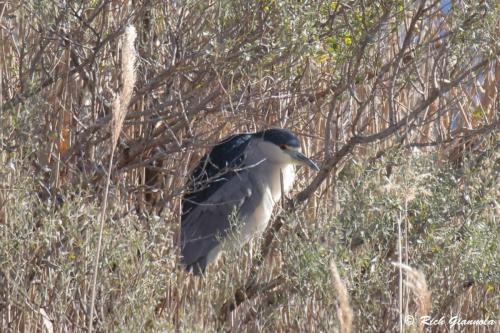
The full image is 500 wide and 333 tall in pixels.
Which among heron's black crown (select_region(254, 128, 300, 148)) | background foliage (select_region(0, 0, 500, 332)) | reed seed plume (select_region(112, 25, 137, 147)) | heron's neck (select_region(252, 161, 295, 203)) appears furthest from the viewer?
heron's neck (select_region(252, 161, 295, 203))

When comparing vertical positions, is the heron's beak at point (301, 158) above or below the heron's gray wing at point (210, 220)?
above

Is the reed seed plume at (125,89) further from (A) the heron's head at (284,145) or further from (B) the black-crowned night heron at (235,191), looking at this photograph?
(A) the heron's head at (284,145)

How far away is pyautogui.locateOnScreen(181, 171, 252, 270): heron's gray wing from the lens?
14.6ft

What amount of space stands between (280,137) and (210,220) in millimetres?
518

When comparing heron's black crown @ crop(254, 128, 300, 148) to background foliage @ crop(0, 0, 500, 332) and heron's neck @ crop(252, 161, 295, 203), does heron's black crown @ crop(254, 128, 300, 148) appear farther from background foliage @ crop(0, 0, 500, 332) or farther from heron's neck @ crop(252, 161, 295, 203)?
heron's neck @ crop(252, 161, 295, 203)

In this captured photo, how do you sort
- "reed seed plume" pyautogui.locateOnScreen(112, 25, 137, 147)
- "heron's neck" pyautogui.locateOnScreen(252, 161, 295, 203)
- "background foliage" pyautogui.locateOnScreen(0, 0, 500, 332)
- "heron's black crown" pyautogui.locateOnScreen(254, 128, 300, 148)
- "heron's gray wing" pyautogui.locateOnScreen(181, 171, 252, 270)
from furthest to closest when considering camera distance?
"heron's neck" pyautogui.locateOnScreen(252, 161, 295, 203) → "heron's gray wing" pyautogui.locateOnScreen(181, 171, 252, 270) → "heron's black crown" pyautogui.locateOnScreen(254, 128, 300, 148) → "background foliage" pyautogui.locateOnScreen(0, 0, 500, 332) → "reed seed plume" pyautogui.locateOnScreen(112, 25, 137, 147)

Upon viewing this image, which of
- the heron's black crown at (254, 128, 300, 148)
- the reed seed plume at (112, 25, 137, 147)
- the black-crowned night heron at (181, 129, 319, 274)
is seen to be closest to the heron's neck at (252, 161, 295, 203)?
the black-crowned night heron at (181, 129, 319, 274)

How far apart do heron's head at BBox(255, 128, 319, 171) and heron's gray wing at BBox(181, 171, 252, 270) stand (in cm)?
25

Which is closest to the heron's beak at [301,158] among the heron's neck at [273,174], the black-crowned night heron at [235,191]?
the black-crowned night heron at [235,191]

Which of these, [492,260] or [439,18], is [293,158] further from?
[492,260]

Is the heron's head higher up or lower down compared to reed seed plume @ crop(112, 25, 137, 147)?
lower down

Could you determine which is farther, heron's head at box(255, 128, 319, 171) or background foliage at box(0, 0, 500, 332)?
heron's head at box(255, 128, 319, 171)

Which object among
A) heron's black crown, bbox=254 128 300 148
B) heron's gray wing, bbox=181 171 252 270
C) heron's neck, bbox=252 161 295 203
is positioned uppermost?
heron's black crown, bbox=254 128 300 148

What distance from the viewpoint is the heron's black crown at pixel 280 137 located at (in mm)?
4309
